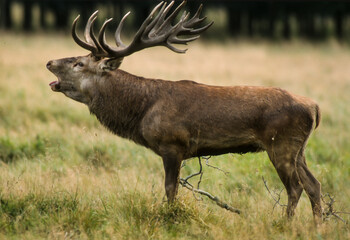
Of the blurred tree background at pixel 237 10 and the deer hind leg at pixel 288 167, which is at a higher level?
the deer hind leg at pixel 288 167

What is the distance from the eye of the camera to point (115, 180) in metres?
6.65

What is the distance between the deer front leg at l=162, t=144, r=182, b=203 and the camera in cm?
Result: 556

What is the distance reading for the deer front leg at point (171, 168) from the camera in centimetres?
556

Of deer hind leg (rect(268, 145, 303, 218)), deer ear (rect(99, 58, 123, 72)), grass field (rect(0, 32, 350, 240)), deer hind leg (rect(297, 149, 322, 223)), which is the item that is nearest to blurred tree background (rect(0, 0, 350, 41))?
grass field (rect(0, 32, 350, 240))

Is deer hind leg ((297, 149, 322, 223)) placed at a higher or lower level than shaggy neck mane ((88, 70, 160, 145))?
lower

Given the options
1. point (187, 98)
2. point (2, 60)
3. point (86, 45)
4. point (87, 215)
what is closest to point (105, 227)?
point (87, 215)

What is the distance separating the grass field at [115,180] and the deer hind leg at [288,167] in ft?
0.66

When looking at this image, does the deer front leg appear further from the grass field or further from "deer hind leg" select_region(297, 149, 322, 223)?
"deer hind leg" select_region(297, 149, 322, 223)

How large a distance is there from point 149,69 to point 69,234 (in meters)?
12.1

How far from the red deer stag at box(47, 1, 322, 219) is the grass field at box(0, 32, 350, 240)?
1.15 ft

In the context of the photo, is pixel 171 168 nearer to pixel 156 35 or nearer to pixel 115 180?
pixel 115 180

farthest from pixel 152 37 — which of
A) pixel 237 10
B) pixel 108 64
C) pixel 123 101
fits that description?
pixel 237 10

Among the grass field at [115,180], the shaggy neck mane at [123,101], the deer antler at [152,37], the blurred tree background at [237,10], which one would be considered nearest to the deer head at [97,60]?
the deer antler at [152,37]

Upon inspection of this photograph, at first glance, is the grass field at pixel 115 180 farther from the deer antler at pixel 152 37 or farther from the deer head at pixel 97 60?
the deer antler at pixel 152 37
